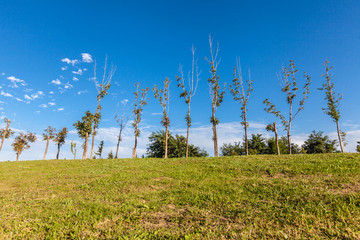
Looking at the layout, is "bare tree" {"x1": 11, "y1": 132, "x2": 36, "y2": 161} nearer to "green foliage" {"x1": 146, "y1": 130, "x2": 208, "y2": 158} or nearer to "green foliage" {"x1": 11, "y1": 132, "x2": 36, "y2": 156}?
"green foliage" {"x1": 11, "y1": 132, "x2": 36, "y2": 156}

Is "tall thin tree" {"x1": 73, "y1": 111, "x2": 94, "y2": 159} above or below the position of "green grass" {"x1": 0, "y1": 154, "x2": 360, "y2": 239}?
above

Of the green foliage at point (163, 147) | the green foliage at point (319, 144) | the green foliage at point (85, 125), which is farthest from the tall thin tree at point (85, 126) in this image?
the green foliage at point (319, 144)

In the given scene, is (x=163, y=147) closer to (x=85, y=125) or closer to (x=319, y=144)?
(x=85, y=125)

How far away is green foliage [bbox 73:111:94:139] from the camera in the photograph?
2977 cm

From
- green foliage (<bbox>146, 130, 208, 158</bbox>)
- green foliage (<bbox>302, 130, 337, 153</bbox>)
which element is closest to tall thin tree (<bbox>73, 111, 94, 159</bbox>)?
green foliage (<bbox>146, 130, 208, 158</bbox>)

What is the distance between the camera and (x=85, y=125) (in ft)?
98.0

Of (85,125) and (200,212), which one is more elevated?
(85,125)

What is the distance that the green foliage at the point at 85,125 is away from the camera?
97.7 ft

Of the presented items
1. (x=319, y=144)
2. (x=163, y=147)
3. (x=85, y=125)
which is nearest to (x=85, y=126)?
(x=85, y=125)

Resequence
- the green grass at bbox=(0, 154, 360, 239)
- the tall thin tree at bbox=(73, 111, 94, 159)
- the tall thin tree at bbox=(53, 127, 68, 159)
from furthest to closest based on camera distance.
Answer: the tall thin tree at bbox=(53, 127, 68, 159)
the tall thin tree at bbox=(73, 111, 94, 159)
the green grass at bbox=(0, 154, 360, 239)

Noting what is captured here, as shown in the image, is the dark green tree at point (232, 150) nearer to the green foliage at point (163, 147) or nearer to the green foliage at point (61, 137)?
the green foliage at point (163, 147)

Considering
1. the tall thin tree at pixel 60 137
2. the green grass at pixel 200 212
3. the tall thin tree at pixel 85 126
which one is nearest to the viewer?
the green grass at pixel 200 212

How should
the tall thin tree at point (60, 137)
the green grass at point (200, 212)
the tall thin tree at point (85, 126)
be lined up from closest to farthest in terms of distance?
the green grass at point (200, 212)
the tall thin tree at point (85, 126)
the tall thin tree at point (60, 137)

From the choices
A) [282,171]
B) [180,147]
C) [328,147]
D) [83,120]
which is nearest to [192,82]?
[180,147]
